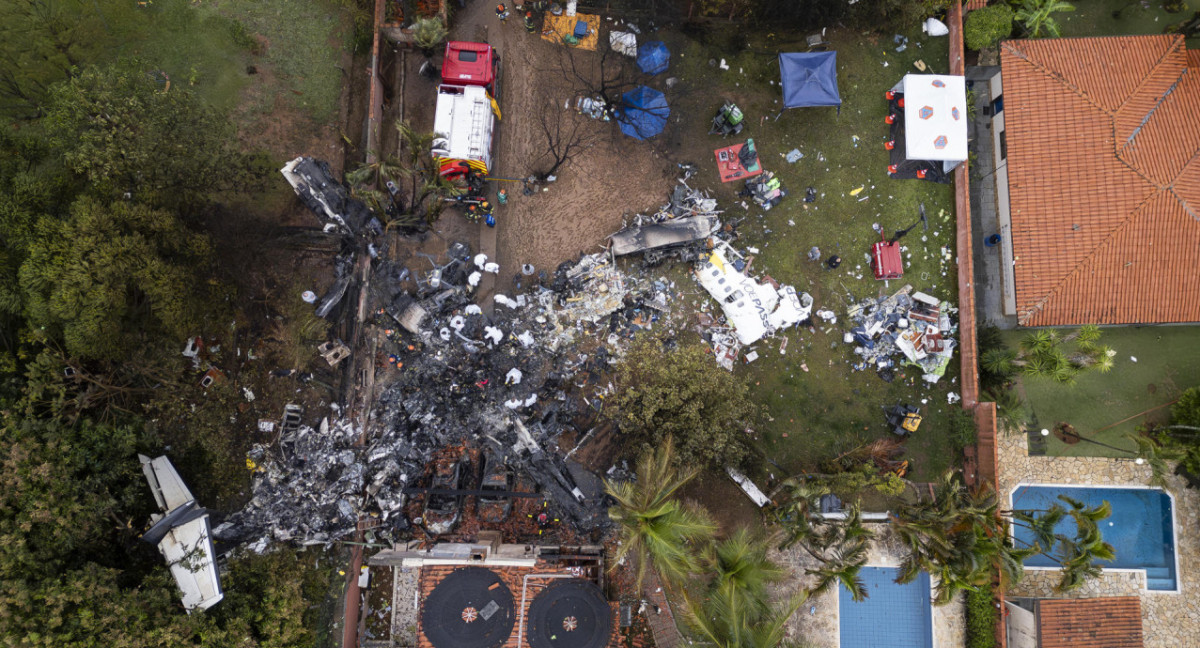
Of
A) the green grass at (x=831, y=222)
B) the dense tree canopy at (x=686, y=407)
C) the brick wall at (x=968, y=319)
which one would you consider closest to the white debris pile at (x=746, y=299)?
the green grass at (x=831, y=222)

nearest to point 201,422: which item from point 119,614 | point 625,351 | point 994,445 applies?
point 119,614

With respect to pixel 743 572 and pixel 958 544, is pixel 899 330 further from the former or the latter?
pixel 743 572

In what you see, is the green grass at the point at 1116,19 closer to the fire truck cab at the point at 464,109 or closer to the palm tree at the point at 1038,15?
the palm tree at the point at 1038,15

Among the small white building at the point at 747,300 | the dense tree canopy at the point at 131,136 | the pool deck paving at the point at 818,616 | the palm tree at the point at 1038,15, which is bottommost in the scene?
the pool deck paving at the point at 818,616

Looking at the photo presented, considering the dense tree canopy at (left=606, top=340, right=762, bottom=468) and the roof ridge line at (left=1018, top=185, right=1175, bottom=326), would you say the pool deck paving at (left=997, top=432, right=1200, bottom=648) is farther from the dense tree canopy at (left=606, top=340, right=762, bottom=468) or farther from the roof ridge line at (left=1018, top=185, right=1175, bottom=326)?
the dense tree canopy at (left=606, top=340, right=762, bottom=468)

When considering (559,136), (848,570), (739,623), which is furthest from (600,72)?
(739,623)

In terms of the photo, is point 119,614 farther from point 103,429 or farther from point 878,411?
point 878,411
